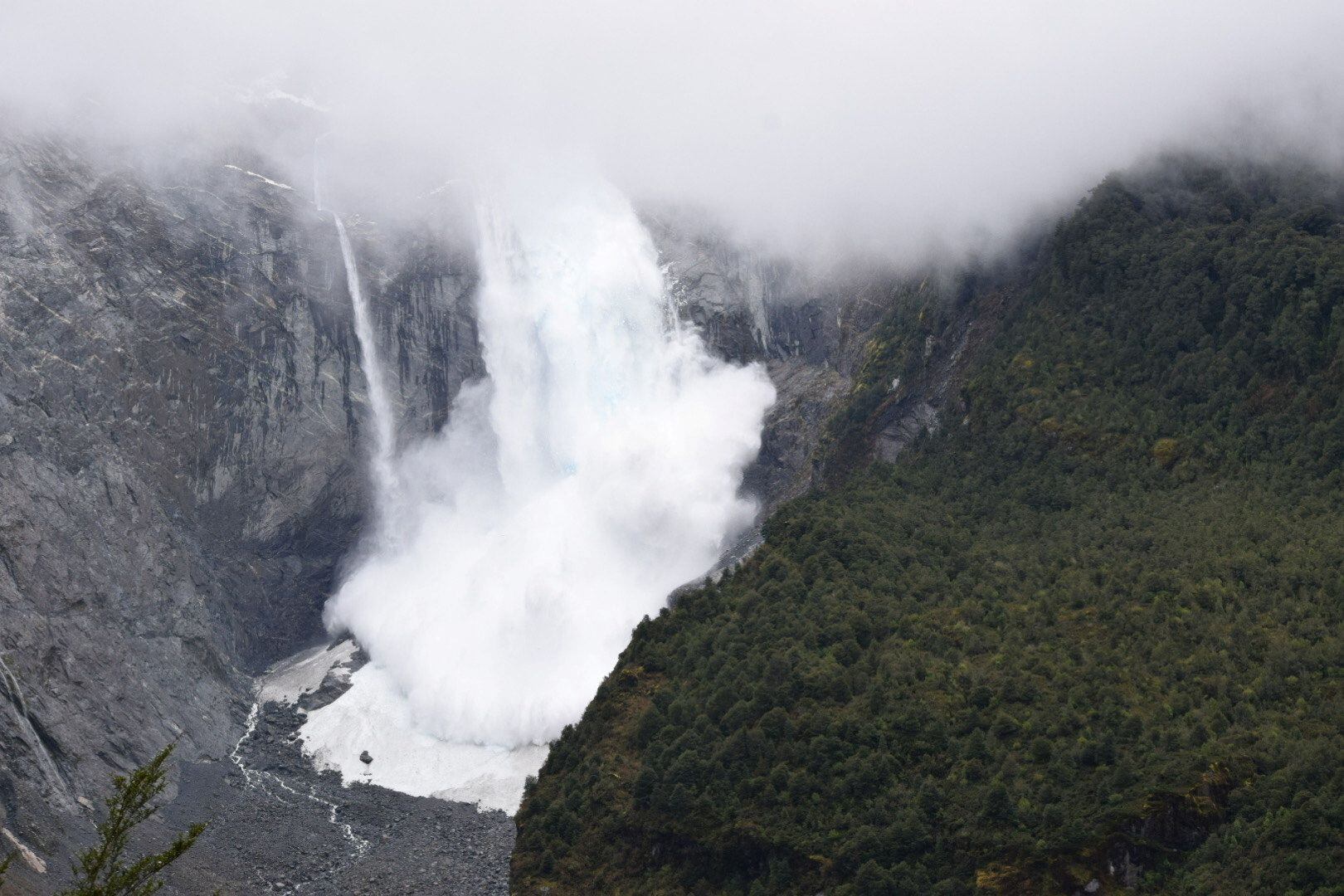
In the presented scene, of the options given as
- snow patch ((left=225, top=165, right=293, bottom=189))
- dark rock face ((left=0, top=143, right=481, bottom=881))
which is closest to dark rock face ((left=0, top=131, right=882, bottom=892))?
dark rock face ((left=0, top=143, right=481, bottom=881))

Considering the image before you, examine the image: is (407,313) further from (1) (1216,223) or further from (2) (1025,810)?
(2) (1025,810)

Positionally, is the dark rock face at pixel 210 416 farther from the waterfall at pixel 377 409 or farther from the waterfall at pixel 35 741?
the waterfall at pixel 377 409

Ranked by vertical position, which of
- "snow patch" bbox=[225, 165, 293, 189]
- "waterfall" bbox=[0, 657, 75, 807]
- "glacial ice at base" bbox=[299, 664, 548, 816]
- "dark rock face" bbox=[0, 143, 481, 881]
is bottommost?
"waterfall" bbox=[0, 657, 75, 807]

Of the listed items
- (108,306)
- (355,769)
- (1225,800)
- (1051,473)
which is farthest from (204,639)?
(1225,800)

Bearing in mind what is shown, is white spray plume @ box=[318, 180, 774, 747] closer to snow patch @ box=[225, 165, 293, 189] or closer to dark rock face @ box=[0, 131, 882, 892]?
dark rock face @ box=[0, 131, 882, 892]

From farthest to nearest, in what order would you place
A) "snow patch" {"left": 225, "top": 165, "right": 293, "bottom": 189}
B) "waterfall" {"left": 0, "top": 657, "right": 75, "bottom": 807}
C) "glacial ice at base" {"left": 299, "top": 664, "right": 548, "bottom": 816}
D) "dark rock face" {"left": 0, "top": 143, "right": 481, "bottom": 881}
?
1. "snow patch" {"left": 225, "top": 165, "right": 293, "bottom": 189}
2. "glacial ice at base" {"left": 299, "top": 664, "right": 548, "bottom": 816}
3. "dark rock face" {"left": 0, "top": 143, "right": 481, "bottom": 881}
4. "waterfall" {"left": 0, "top": 657, "right": 75, "bottom": 807}

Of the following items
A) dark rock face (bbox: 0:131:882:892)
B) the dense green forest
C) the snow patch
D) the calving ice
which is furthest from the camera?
the snow patch

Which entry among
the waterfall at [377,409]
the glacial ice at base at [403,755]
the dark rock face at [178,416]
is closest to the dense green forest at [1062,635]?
the glacial ice at base at [403,755]
